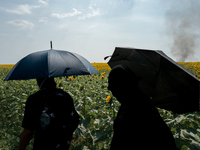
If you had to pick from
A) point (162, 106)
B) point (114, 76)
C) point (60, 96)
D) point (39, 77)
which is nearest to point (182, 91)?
point (162, 106)

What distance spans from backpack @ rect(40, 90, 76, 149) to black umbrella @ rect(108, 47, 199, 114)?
0.84 meters

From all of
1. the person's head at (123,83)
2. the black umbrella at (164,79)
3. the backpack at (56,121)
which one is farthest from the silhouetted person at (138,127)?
the backpack at (56,121)

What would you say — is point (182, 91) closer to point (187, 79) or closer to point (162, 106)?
point (187, 79)

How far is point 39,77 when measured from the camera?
1.69 meters

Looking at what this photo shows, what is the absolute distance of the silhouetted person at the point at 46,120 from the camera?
159 cm

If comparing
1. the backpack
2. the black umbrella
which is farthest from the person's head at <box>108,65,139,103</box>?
the backpack

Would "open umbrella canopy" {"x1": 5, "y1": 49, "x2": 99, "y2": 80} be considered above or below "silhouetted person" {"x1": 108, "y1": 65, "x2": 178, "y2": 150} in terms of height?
above

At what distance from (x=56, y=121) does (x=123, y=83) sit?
84 cm

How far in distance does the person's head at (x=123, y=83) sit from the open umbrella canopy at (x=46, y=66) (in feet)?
2.36

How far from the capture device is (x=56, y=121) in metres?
1.64

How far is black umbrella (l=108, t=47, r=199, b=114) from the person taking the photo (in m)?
1.42

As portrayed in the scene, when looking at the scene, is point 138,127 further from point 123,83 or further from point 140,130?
point 123,83

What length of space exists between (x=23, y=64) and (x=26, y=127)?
0.71m

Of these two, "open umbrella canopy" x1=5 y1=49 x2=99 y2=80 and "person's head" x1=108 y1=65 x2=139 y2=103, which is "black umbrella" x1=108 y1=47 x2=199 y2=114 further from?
"open umbrella canopy" x1=5 y1=49 x2=99 y2=80
